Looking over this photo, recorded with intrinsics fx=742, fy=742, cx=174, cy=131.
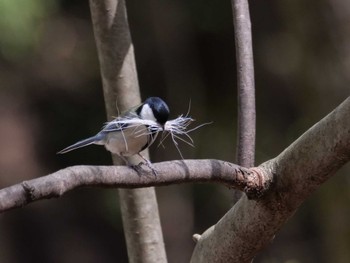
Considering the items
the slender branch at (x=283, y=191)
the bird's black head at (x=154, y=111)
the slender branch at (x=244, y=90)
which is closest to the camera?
the slender branch at (x=283, y=191)

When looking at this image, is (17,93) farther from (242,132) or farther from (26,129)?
(242,132)

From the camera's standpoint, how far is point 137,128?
5.11 ft

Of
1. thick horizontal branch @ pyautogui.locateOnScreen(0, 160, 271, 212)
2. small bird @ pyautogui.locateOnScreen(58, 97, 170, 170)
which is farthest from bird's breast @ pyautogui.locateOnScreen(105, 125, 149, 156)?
thick horizontal branch @ pyautogui.locateOnScreen(0, 160, 271, 212)

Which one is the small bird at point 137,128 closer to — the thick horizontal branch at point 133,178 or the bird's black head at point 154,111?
the bird's black head at point 154,111

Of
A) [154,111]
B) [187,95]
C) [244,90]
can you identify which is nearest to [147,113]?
[154,111]

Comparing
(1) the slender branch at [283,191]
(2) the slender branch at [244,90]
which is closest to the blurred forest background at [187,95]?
(2) the slender branch at [244,90]

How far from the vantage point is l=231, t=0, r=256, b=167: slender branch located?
130 centimetres

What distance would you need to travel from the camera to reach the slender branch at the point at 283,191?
0.98 m

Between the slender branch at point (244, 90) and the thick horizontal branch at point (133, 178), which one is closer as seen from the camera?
the thick horizontal branch at point (133, 178)

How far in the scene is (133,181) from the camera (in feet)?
3.26

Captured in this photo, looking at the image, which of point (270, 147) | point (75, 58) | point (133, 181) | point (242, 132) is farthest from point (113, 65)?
point (75, 58)

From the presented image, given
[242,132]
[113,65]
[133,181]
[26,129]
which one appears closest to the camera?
[133,181]

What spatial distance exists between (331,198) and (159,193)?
4.06 ft

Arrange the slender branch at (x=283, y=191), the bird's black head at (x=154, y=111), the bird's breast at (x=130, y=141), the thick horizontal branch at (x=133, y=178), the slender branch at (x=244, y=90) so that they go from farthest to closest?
the bird's breast at (x=130, y=141) → the bird's black head at (x=154, y=111) → the slender branch at (x=244, y=90) → the slender branch at (x=283, y=191) → the thick horizontal branch at (x=133, y=178)
